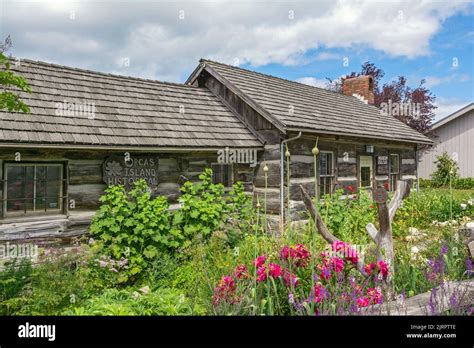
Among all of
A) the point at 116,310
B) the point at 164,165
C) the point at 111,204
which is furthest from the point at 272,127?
the point at 116,310

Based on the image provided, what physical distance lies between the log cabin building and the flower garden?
0.75m

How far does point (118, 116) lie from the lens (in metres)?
7.86

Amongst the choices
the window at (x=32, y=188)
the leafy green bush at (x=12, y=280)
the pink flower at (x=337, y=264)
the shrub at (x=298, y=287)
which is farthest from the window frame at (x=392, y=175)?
the leafy green bush at (x=12, y=280)

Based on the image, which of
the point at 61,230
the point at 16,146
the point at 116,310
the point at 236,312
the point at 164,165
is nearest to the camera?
the point at 236,312

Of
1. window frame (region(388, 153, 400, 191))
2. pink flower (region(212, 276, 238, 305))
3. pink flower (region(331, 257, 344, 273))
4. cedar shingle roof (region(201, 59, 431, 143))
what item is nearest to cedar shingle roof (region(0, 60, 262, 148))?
cedar shingle roof (region(201, 59, 431, 143))

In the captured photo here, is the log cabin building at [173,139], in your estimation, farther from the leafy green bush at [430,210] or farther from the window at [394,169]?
the leafy green bush at [430,210]

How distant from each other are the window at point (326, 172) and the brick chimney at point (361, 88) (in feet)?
24.6

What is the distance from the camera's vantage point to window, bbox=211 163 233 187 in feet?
30.3

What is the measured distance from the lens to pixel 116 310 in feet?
11.0

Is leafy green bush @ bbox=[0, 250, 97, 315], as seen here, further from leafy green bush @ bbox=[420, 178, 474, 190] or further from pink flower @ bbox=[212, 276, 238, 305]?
leafy green bush @ bbox=[420, 178, 474, 190]

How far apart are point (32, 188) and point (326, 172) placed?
7.71 m
